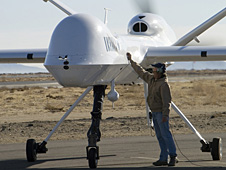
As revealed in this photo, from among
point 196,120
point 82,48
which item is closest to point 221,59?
point 82,48

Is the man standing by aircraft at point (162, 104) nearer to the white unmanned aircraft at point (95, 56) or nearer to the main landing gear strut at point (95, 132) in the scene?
the white unmanned aircraft at point (95, 56)

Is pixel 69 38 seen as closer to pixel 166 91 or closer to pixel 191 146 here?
pixel 166 91

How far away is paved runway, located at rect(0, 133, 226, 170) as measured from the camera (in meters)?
12.6

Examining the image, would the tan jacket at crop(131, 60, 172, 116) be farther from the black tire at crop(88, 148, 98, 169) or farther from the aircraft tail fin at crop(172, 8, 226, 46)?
the aircraft tail fin at crop(172, 8, 226, 46)

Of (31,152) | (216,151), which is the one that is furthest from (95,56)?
(216,151)

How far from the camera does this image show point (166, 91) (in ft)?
39.0

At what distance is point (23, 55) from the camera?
14.7 meters

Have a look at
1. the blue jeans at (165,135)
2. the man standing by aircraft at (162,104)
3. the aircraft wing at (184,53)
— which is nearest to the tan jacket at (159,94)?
the man standing by aircraft at (162,104)

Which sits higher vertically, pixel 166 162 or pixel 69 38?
pixel 69 38

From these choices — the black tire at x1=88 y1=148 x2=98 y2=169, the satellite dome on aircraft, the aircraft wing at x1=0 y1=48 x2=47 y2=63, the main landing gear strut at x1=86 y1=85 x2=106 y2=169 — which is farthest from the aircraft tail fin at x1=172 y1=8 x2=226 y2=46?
the black tire at x1=88 y1=148 x2=98 y2=169

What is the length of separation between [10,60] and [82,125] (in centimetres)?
781

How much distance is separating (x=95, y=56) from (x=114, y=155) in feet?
13.1

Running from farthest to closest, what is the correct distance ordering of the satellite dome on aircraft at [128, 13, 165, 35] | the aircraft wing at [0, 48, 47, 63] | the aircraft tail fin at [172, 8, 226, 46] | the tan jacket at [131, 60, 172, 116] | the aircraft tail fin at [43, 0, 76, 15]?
1. the satellite dome on aircraft at [128, 13, 165, 35]
2. the aircraft tail fin at [43, 0, 76, 15]
3. the aircraft tail fin at [172, 8, 226, 46]
4. the aircraft wing at [0, 48, 47, 63]
5. the tan jacket at [131, 60, 172, 116]

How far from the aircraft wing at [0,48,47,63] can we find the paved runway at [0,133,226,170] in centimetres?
233
